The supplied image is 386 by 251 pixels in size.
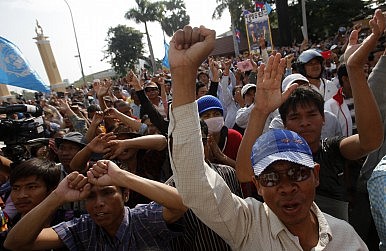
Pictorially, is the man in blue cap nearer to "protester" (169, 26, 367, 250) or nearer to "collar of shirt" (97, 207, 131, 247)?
"collar of shirt" (97, 207, 131, 247)

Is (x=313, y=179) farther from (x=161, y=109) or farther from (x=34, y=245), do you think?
(x=161, y=109)

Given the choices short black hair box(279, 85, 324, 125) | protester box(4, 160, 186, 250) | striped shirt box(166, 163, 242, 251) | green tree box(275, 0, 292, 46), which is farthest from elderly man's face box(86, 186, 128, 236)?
green tree box(275, 0, 292, 46)

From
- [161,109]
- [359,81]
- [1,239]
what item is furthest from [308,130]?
[161,109]

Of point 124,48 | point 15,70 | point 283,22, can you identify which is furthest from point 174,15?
point 15,70

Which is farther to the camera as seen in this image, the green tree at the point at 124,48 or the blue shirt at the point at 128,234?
the green tree at the point at 124,48

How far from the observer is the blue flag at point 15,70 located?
4934 mm

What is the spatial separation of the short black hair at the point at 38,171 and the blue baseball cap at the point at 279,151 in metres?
1.45

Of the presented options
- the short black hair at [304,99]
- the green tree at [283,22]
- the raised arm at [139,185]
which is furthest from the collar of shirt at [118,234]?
the green tree at [283,22]

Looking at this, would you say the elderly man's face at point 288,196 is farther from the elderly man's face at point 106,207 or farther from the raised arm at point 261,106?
the elderly man's face at point 106,207

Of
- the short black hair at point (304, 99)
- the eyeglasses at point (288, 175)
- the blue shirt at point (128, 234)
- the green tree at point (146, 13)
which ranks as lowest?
the blue shirt at point (128, 234)

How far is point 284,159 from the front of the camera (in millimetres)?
1330

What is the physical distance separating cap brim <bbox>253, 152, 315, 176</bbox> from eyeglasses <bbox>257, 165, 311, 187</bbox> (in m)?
0.02

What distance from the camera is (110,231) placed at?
1.82m

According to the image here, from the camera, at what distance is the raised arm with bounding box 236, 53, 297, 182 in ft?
5.55
